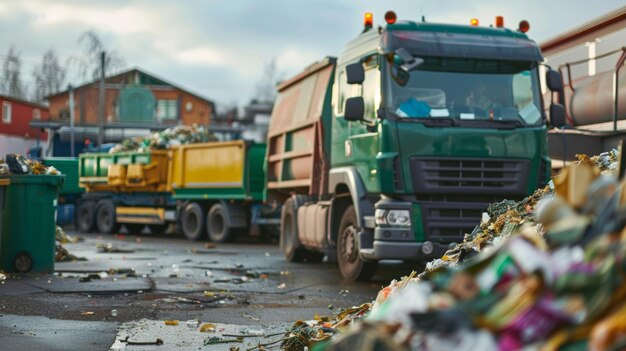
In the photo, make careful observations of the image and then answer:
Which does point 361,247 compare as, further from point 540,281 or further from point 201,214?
point 201,214

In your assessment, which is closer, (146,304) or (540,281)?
(540,281)

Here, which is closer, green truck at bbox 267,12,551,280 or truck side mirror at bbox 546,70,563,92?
green truck at bbox 267,12,551,280

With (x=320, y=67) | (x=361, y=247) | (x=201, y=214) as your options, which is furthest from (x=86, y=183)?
(x=361, y=247)

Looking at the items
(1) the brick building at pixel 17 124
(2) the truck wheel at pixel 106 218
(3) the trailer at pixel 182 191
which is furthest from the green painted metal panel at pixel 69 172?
(1) the brick building at pixel 17 124

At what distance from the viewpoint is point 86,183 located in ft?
98.2

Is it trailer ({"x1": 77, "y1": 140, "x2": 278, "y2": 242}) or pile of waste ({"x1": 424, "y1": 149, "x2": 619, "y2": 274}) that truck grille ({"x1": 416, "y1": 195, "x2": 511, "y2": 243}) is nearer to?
pile of waste ({"x1": 424, "y1": 149, "x2": 619, "y2": 274})

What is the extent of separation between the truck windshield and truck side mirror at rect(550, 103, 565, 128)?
15 cm

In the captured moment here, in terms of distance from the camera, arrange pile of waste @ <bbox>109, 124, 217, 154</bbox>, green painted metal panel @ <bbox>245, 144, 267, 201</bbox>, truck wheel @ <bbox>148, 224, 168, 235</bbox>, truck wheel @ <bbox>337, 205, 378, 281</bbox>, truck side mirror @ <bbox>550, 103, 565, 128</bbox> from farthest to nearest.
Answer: truck wheel @ <bbox>148, 224, 168, 235</bbox> < pile of waste @ <bbox>109, 124, 217, 154</bbox> < green painted metal panel @ <bbox>245, 144, 267, 201</bbox> < truck wheel @ <bbox>337, 205, 378, 281</bbox> < truck side mirror @ <bbox>550, 103, 565, 128</bbox>

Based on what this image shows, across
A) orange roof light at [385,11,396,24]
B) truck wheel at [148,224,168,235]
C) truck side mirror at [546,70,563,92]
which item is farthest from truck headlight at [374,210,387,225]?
truck wheel at [148,224,168,235]

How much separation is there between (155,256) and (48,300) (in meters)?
7.47

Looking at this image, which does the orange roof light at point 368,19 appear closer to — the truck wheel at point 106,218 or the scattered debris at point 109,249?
the scattered debris at point 109,249

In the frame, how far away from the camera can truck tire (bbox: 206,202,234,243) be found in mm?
22719

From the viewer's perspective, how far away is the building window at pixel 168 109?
7919 cm

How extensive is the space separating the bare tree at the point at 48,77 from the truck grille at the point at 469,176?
81788mm
